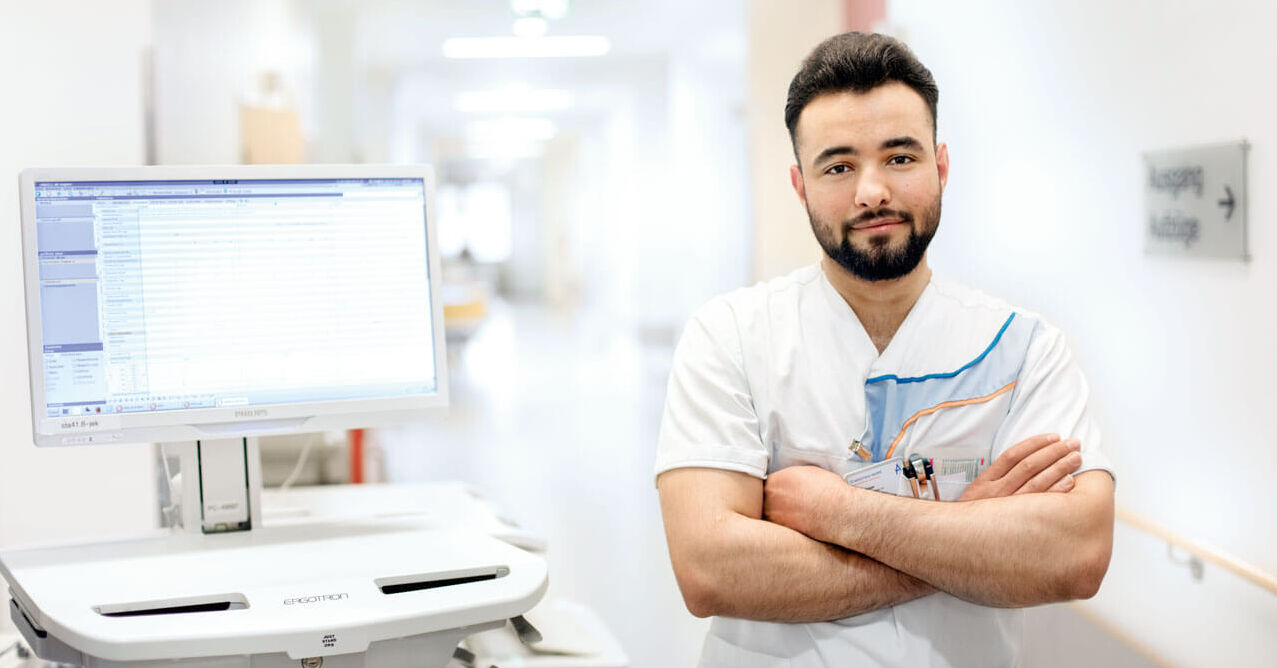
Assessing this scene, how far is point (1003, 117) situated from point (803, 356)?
1.72 meters

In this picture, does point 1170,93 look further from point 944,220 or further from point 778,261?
point 778,261

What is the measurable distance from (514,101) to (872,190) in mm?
10719

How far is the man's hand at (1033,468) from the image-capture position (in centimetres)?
139

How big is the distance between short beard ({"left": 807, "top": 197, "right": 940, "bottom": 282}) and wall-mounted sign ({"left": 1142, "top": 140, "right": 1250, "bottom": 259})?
78 cm

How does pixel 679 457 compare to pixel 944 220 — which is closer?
pixel 679 457

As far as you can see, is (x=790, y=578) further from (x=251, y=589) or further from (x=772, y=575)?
(x=251, y=589)

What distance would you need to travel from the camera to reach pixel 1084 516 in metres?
1.34

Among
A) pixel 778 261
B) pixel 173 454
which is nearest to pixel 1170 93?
pixel 173 454

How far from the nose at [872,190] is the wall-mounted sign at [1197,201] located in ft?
2.82

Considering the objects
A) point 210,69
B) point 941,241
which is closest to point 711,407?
point 941,241

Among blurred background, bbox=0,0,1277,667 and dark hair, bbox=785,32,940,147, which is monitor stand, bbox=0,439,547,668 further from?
dark hair, bbox=785,32,940,147

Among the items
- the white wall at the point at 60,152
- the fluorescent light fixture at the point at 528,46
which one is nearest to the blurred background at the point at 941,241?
the white wall at the point at 60,152

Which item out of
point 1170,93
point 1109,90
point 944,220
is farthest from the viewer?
point 944,220

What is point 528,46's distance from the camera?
8461 millimetres
